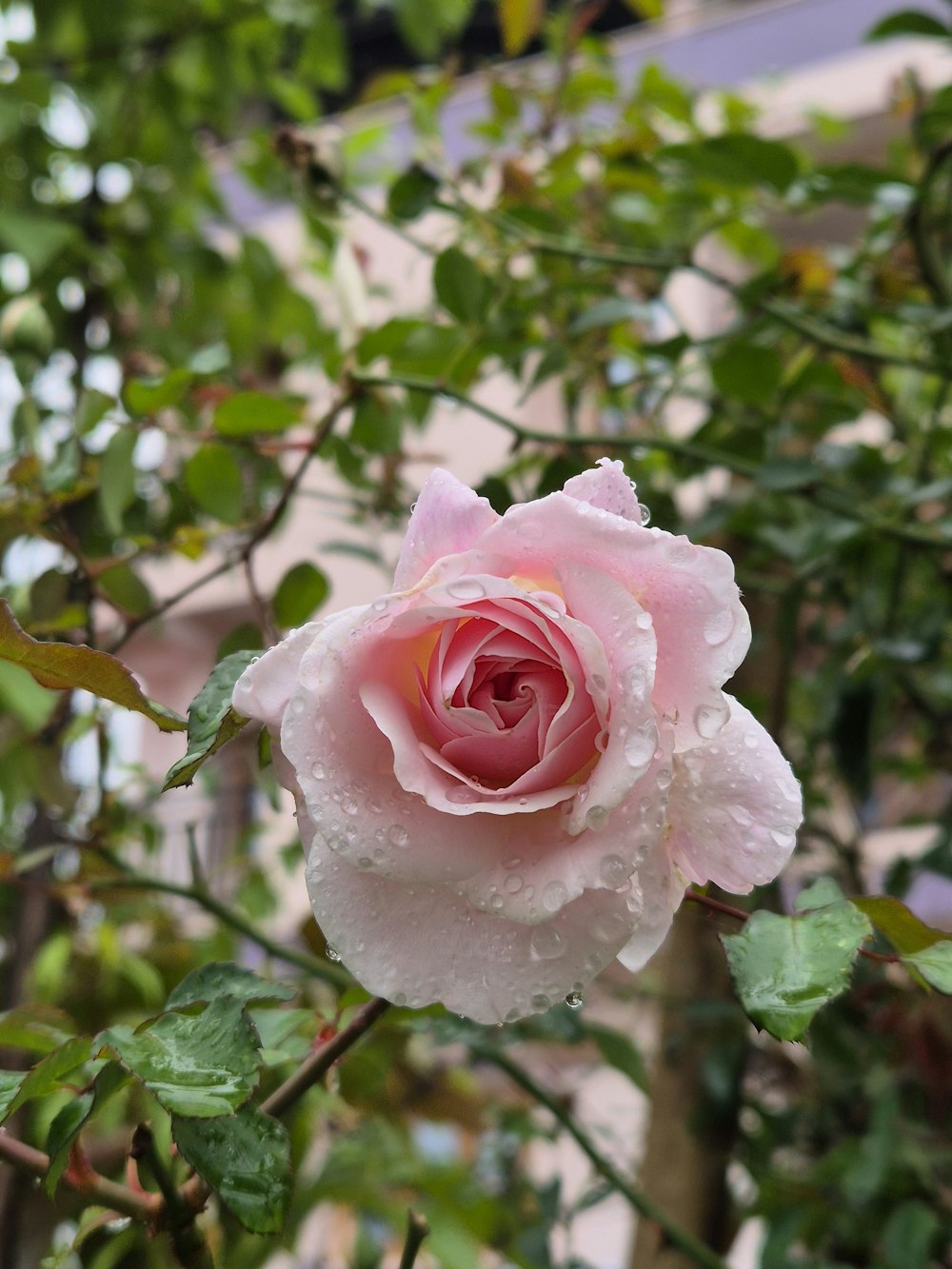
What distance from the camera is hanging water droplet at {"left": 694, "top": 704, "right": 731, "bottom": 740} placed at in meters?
0.25

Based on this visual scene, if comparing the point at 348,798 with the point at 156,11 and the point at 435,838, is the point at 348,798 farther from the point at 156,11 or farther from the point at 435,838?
the point at 156,11

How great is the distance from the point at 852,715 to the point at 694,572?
0.55 m

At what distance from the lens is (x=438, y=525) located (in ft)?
0.86

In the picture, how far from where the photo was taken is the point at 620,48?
11.4 ft

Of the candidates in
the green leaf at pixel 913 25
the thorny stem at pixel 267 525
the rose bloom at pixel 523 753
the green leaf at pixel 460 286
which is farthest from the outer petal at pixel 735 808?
the green leaf at pixel 913 25

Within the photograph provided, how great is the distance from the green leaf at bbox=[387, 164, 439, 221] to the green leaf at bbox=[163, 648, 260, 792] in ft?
1.49

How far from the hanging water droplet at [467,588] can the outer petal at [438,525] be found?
2 cm

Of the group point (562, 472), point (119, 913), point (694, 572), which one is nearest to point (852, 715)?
point (562, 472)

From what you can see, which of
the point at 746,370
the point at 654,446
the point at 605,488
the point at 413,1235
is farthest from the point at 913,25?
the point at 413,1235

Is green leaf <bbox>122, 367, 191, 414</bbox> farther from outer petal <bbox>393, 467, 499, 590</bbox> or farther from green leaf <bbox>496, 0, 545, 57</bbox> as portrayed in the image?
green leaf <bbox>496, 0, 545, 57</bbox>

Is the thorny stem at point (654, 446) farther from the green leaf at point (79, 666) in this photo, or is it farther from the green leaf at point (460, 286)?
the green leaf at point (79, 666)

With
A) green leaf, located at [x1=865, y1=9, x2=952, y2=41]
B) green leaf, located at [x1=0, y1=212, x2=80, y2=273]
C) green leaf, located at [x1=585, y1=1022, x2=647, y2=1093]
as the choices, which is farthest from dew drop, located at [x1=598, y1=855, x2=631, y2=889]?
green leaf, located at [x1=0, y1=212, x2=80, y2=273]

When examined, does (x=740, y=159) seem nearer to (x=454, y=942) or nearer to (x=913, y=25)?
(x=913, y=25)

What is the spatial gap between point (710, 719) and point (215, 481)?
371 millimetres
